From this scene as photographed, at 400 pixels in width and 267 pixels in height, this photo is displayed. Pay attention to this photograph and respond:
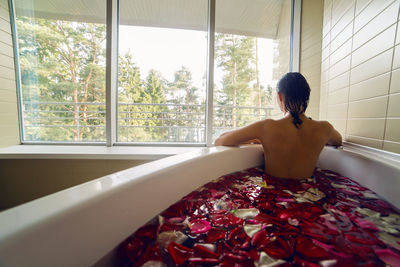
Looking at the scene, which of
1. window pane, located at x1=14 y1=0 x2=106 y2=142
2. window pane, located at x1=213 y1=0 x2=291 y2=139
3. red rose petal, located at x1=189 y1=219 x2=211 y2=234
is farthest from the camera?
window pane, located at x1=213 y1=0 x2=291 y2=139

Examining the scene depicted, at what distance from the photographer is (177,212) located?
0.70 m

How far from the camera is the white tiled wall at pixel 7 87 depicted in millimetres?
1778

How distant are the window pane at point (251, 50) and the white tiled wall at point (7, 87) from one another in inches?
98.2

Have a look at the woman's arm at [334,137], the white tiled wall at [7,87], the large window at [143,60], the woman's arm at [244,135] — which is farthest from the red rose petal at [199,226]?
the white tiled wall at [7,87]

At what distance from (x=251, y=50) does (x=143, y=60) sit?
6.01 ft

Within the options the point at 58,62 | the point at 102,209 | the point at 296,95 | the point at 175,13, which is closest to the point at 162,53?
the point at 175,13

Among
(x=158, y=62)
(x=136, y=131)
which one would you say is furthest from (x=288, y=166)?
(x=136, y=131)

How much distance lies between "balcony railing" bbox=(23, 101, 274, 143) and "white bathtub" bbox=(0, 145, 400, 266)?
142cm

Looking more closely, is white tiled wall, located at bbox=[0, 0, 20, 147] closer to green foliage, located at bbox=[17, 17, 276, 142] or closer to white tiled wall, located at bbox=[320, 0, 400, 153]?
green foliage, located at bbox=[17, 17, 276, 142]

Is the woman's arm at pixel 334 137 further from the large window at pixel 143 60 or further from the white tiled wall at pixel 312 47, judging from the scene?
the large window at pixel 143 60

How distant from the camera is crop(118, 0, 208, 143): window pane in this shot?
2180mm

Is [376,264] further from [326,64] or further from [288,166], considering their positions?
[326,64]

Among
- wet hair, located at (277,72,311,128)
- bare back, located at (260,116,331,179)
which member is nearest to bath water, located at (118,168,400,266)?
bare back, located at (260,116,331,179)

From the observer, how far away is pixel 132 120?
2.94 m
